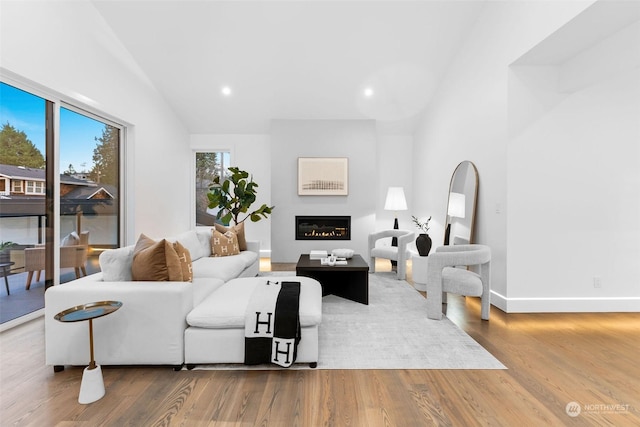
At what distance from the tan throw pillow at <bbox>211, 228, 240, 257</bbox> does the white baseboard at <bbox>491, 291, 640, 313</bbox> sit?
3.47 m

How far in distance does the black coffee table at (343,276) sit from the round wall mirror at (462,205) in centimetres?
149

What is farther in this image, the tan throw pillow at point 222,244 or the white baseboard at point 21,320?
the tan throw pillow at point 222,244

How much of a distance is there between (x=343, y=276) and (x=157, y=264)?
219 cm

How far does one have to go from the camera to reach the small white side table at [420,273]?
14.2 feet

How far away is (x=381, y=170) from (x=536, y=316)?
4172 mm

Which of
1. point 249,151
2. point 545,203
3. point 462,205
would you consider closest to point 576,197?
point 545,203

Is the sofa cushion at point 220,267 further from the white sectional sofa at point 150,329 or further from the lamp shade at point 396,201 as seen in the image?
the lamp shade at point 396,201

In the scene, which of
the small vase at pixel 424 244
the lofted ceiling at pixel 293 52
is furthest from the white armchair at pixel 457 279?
the lofted ceiling at pixel 293 52

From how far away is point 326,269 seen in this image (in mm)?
3736

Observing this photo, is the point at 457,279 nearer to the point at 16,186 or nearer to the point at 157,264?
the point at 157,264

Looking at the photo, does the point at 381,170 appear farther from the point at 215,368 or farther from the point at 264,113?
the point at 215,368

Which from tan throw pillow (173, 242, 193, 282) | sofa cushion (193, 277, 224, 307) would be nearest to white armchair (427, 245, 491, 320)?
sofa cushion (193, 277, 224, 307)

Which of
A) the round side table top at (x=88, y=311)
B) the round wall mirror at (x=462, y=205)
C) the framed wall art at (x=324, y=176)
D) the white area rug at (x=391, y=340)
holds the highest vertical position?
the framed wall art at (x=324, y=176)

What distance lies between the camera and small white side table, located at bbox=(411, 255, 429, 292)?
4328mm
